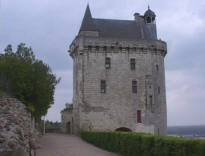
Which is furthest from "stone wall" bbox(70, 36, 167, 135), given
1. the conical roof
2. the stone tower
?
the conical roof

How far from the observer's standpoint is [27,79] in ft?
72.1

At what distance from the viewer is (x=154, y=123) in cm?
3284

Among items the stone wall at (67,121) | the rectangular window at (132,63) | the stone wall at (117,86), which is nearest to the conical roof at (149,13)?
the stone wall at (117,86)

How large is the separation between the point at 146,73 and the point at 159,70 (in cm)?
182

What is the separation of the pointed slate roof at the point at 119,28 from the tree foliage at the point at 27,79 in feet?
32.9

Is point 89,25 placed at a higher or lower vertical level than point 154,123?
higher

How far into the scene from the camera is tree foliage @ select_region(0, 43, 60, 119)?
70.4ft

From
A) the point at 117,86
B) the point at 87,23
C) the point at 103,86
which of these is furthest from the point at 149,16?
the point at 103,86

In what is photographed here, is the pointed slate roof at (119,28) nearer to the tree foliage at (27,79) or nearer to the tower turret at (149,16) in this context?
the tower turret at (149,16)

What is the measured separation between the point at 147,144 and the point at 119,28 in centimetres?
2058

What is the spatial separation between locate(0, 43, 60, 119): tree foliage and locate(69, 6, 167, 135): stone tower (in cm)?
688

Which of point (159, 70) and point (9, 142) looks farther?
point (159, 70)

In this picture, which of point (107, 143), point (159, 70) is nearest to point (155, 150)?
point (107, 143)

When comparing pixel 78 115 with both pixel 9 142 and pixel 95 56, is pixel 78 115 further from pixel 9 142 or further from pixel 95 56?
pixel 9 142
